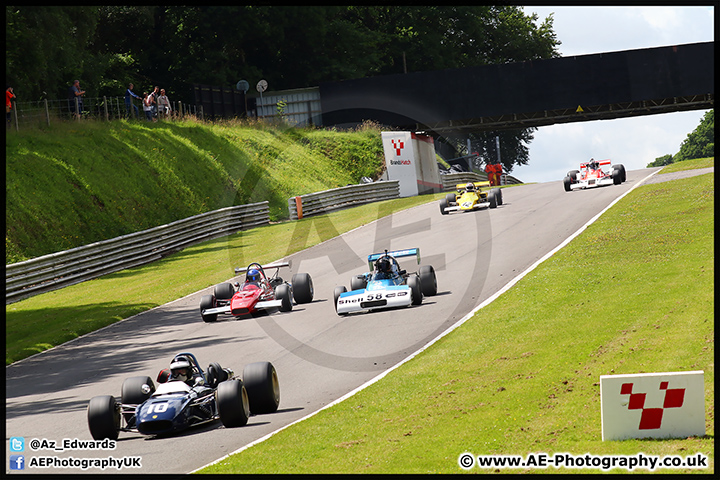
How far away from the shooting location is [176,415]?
11.7m

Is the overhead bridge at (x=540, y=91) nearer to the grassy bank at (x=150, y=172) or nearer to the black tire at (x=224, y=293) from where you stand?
the grassy bank at (x=150, y=172)

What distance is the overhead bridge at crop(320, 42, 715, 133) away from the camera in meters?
52.3

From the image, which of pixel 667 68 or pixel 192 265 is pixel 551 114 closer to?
pixel 667 68

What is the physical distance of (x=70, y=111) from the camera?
4081 cm

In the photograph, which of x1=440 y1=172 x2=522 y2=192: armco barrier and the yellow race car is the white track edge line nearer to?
the yellow race car

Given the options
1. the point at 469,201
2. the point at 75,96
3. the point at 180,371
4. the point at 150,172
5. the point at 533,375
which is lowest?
the point at 533,375

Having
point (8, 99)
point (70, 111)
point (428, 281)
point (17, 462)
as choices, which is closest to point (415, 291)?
point (428, 281)

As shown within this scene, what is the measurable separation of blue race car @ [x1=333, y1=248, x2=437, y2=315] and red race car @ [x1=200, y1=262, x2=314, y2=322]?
155cm

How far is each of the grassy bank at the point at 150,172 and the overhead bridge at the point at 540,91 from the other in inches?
123

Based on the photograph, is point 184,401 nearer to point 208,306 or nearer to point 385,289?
point 385,289

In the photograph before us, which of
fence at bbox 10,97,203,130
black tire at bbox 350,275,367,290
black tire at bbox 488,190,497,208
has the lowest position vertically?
black tire at bbox 350,275,367,290

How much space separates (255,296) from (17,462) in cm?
1019

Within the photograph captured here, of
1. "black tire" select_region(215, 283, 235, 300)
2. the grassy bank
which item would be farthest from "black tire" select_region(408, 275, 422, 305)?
the grassy bank

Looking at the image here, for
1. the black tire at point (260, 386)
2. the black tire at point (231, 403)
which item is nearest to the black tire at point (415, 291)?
the black tire at point (260, 386)
